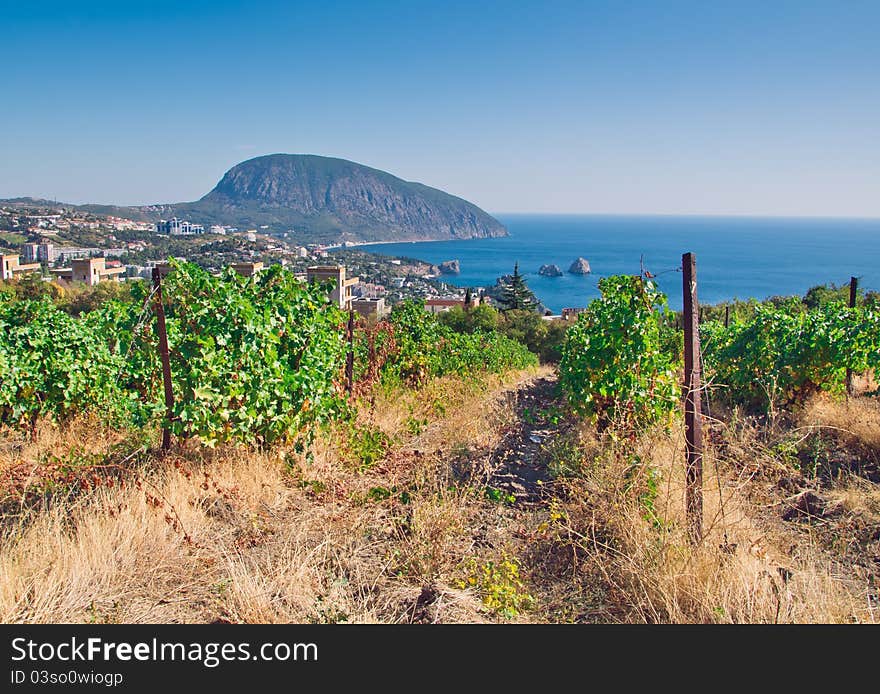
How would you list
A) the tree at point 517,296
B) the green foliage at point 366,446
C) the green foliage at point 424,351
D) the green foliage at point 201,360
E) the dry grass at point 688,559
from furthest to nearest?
the tree at point 517,296 < the green foliage at point 424,351 < the green foliage at point 366,446 < the green foliage at point 201,360 < the dry grass at point 688,559

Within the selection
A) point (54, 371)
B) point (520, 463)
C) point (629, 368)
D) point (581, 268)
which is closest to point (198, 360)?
point (54, 371)

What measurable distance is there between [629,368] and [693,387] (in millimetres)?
2649

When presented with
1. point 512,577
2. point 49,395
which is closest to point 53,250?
point 49,395

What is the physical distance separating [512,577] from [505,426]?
13.9 feet

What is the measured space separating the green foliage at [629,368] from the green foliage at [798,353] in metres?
1.86

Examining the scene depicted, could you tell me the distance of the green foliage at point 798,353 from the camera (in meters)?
8.41

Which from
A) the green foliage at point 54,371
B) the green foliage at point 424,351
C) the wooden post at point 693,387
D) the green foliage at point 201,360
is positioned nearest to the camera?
the wooden post at point 693,387

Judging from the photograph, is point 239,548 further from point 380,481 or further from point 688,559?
point 688,559

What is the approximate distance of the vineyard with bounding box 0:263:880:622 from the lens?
3.31m

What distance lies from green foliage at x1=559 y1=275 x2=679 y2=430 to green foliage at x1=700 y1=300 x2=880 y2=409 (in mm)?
1858

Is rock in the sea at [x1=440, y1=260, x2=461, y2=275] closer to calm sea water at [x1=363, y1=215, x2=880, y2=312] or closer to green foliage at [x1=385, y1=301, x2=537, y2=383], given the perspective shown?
calm sea water at [x1=363, y1=215, x2=880, y2=312]

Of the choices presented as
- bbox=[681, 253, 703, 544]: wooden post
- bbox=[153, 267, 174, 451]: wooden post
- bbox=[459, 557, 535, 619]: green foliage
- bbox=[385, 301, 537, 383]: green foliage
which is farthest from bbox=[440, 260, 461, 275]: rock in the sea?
bbox=[459, 557, 535, 619]: green foliage

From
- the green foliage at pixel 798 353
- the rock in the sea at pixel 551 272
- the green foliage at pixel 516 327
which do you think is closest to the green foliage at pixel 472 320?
the green foliage at pixel 516 327

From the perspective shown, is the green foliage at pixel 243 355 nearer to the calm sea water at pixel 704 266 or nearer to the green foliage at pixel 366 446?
the green foliage at pixel 366 446
